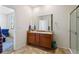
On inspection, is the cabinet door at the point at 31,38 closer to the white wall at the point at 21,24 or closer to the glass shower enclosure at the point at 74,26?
the white wall at the point at 21,24

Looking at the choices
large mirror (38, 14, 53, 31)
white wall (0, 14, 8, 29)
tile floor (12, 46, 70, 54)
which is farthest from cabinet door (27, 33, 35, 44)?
white wall (0, 14, 8, 29)

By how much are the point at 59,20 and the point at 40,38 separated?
489 millimetres

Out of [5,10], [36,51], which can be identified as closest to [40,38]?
[36,51]

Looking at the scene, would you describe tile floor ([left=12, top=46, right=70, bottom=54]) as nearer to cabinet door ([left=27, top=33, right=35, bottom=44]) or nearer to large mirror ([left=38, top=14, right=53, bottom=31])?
cabinet door ([left=27, top=33, right=35, bottom=44])

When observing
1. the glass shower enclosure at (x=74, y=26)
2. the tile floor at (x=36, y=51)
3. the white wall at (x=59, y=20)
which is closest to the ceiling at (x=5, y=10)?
the white wall at (x=59, y=20)

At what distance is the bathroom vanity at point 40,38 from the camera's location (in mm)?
1627

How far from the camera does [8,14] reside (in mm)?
1470

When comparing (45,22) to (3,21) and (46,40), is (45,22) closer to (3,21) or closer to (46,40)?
(46,40)

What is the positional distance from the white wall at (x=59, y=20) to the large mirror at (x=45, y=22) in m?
0.05
